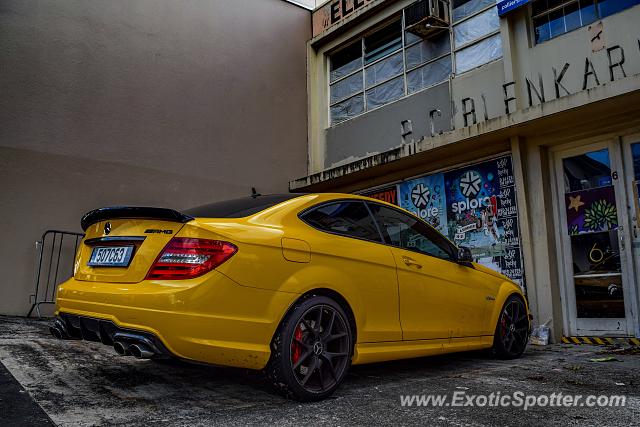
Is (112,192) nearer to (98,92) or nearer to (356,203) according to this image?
(98,92)

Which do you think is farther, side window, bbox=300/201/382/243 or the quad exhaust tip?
side window, bbox=300/201/382/243

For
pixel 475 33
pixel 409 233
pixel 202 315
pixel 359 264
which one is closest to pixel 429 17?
pixel 475 33

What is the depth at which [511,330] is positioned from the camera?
5.04m

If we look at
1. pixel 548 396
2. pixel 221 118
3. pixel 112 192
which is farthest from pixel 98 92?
pixel 548 396

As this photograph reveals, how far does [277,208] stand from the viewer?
3.37 m

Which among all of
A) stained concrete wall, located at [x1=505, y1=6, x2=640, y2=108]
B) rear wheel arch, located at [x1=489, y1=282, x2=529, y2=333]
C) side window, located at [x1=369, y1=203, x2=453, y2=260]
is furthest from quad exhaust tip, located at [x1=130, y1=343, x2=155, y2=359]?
stained concrete wall, located at [x1=505, y1=6, x2=640, y2=108]

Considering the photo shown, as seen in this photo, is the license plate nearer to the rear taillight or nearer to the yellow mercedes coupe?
the yellow mercedes coupe

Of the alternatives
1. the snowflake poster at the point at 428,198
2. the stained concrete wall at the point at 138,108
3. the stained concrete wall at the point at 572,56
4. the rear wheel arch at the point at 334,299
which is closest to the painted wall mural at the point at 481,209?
the snowflake poster at the point at 428,198

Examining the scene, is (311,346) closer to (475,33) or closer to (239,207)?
(239,207)

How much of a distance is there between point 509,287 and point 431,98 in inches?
183

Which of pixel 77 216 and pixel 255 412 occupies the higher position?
pixel 77 216

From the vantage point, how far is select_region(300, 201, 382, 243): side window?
353cm

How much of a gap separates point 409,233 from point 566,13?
5.01m

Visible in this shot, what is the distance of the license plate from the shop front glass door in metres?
6.18
